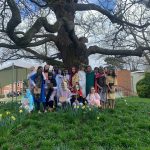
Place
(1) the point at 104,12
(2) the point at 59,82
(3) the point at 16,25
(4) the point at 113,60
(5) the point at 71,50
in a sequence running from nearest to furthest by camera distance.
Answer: (3) the point at 16,25, (2) the point at 59,82, (5) the point at 71,50, (1) the point at 104,12, (4) the point at 113,60

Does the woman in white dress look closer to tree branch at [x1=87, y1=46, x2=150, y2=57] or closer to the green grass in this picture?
the green grass

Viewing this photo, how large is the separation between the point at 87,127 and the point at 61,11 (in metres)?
6.45

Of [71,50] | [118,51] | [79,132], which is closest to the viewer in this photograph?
[79,132]

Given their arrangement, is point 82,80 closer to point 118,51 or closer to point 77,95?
point 77,95

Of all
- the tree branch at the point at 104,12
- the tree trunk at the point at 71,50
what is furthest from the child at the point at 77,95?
the tree branch at the point at 104,12

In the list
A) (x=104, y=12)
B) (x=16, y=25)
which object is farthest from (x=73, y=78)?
(x=104, y=12)

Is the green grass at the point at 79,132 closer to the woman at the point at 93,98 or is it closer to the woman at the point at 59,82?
the woman at the point at 93,98

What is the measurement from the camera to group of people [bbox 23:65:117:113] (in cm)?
1375

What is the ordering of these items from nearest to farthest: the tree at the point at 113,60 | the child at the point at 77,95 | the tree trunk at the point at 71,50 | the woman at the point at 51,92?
the woman at the point at 51,92 < the child at the point at 77,95 < the tree trunk at the point at 71,50 < the tree at the point at 113,60

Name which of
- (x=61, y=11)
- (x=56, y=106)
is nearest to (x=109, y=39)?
(x=61, y=11)

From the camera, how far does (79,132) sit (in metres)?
10.4

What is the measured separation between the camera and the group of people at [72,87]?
1375 centimetres

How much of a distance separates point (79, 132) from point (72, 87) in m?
4.06

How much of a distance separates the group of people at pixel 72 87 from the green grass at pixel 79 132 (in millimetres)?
1408
